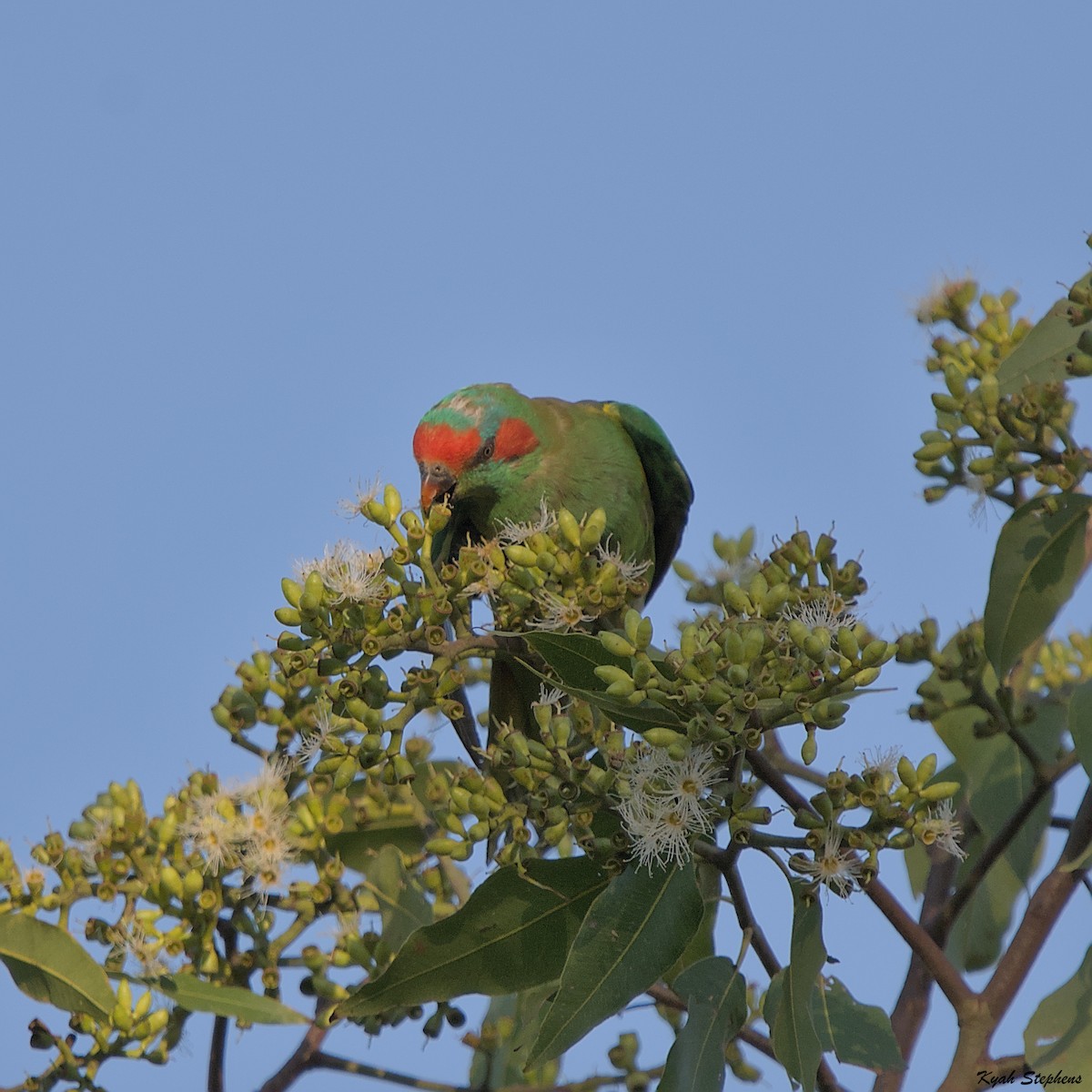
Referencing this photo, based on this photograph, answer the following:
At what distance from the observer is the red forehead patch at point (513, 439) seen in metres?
4.58

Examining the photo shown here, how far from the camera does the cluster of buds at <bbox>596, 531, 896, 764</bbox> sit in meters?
2.20

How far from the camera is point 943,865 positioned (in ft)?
10.0

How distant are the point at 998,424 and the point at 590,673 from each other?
132cm

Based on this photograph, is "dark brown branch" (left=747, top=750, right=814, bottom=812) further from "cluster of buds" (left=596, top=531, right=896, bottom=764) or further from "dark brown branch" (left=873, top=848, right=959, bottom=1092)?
"dark brown branch" (left=873, top=848, right=959, bottom=1092)

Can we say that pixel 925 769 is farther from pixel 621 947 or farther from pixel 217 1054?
pixel 217 1054

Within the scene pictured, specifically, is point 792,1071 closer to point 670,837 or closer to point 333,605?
point 670,837

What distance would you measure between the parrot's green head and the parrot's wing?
1.56 feet

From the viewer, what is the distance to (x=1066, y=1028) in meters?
2.60

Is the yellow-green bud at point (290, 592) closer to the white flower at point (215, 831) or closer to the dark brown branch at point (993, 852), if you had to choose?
the white flower at point (215, 831)

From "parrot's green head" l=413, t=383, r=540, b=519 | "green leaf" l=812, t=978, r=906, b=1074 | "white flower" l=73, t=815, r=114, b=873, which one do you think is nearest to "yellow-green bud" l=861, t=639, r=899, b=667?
"green leaf" l=812, t=978, r=906, b=1074

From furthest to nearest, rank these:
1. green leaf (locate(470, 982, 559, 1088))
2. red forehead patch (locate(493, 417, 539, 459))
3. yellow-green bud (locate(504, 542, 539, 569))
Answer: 1. red forehead patch (locate(493, 417, 539, 459))
2. green leaf (locate(470, 982, 559, 1088))
3. yellow-green bud (locate(504, 542, 539, 569))

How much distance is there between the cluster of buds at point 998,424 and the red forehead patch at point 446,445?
1.50m

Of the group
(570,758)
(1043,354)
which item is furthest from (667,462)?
(570,758)

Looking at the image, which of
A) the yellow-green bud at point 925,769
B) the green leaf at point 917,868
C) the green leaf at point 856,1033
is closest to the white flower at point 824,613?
the yellow-green bud at point 925,769
